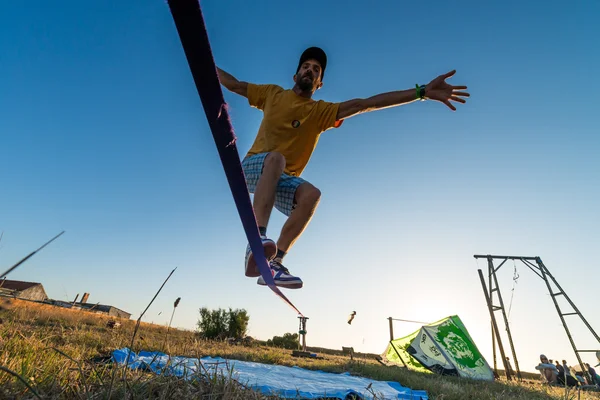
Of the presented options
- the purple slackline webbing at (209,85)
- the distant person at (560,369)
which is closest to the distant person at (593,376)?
the distant person at (560,369)

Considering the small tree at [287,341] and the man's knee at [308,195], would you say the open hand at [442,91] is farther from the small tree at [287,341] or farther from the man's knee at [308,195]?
the small tree at [287,341]

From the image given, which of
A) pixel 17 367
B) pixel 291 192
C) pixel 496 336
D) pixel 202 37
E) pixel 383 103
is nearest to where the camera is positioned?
pixel 202 37

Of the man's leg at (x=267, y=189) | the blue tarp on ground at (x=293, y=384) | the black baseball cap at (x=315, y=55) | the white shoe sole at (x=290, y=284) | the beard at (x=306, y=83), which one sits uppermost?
the black baseball cap at (x=315, y=55)

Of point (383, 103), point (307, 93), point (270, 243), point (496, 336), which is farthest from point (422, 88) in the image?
point (496, 336)

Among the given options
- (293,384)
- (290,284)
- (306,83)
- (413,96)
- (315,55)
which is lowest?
(293,384)

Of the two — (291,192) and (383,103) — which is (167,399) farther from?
(383,103)

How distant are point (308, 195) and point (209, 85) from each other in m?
1.69

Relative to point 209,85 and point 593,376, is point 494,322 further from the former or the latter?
point 209,85

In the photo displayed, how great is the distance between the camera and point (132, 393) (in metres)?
1.19

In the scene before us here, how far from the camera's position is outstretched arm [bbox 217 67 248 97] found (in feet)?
9.78

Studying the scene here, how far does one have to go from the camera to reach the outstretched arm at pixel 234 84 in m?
2.98

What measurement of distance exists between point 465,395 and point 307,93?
3.15 m

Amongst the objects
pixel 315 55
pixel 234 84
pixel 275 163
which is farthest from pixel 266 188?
pixel 315 55

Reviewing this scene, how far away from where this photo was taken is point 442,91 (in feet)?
6.83
